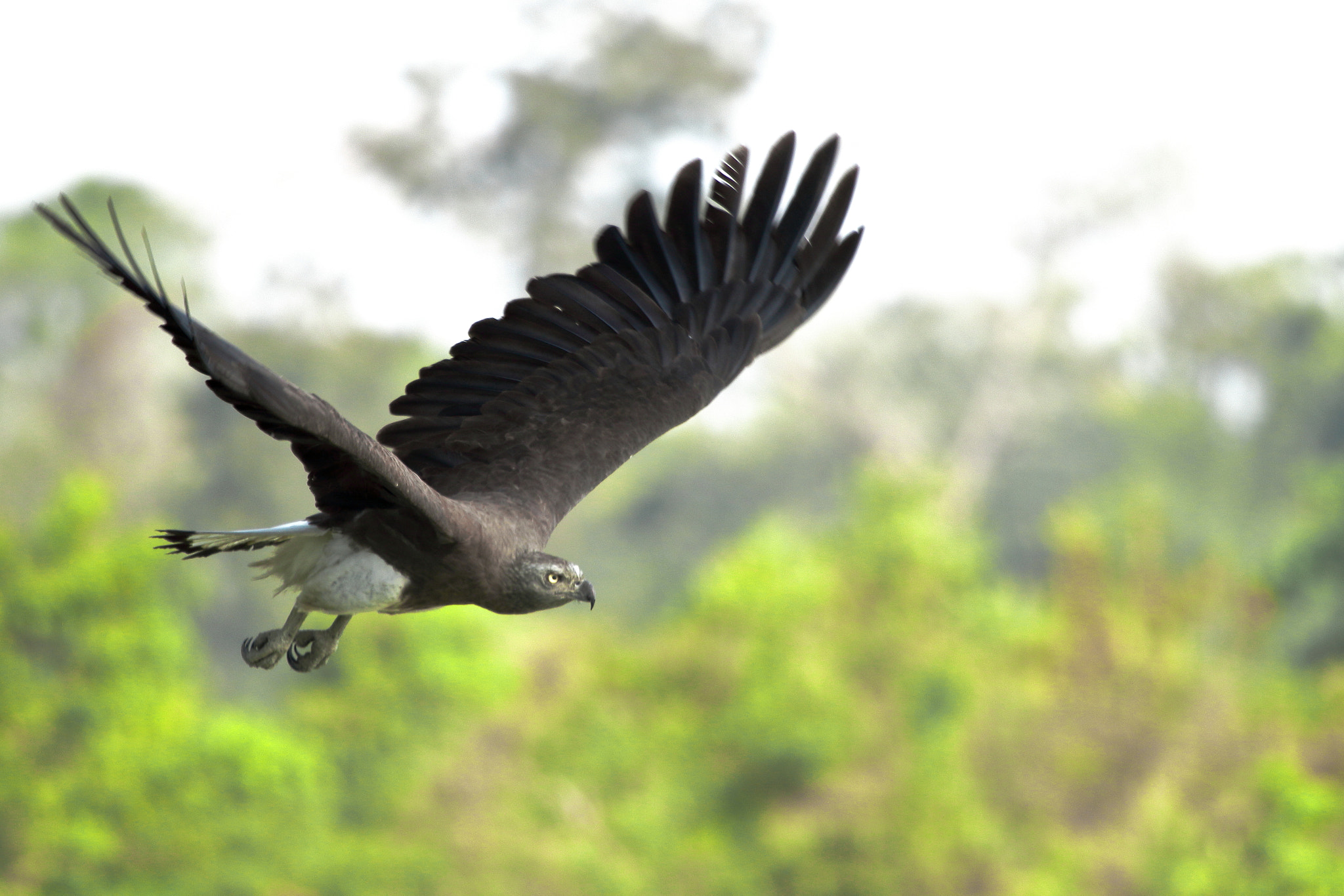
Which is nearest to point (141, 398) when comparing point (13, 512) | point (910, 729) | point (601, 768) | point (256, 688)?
point (13, 512)

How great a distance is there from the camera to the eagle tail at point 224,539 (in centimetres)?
643

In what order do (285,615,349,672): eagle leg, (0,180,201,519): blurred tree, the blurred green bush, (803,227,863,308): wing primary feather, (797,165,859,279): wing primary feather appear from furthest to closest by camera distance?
(0,180,201,519): blurred tree
the blurred green bush
(803,227,863,308): wing primary feather
(797,165,859,279): wing primary feather
(285,615,349,672): eagle leg

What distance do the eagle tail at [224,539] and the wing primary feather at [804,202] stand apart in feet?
9.86

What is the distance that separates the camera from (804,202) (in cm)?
837

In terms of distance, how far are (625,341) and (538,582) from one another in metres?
1.84

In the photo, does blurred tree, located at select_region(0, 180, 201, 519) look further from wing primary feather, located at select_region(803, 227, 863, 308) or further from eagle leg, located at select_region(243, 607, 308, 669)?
eagle leg, located at select_region(243, 607, 308, 669)

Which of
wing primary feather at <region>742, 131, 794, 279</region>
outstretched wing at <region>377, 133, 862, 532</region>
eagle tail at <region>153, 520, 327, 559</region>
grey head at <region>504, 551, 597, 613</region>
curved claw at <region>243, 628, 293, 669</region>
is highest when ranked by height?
wing primary feather at <region>742, 131, 794, 279</region>

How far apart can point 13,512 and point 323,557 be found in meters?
43.8

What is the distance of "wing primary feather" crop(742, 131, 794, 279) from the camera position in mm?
8031

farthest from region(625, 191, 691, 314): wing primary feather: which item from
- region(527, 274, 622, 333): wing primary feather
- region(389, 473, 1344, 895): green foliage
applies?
region(389, 473, 1344, 895): green foliage

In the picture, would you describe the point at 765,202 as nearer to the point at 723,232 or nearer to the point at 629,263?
the point at 723,232

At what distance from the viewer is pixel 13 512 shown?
1849 inches

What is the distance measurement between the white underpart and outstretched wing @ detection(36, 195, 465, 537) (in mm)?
174

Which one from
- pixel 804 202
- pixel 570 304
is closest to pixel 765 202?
pixel 804 202
